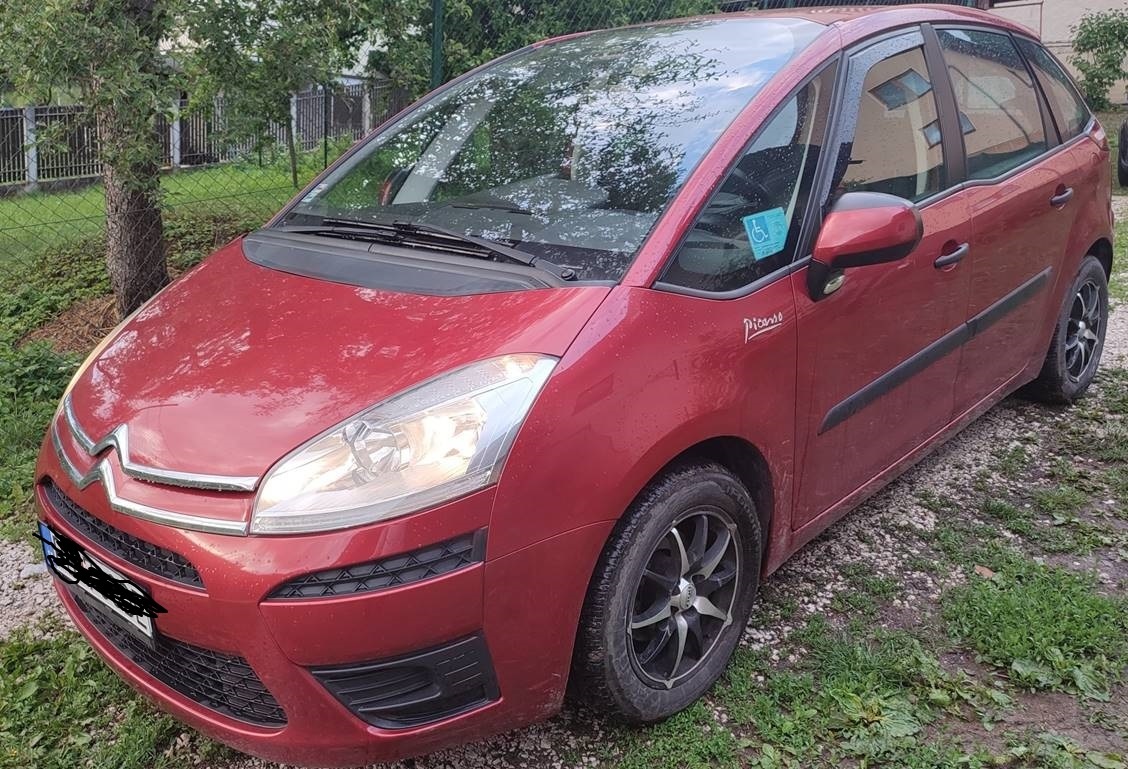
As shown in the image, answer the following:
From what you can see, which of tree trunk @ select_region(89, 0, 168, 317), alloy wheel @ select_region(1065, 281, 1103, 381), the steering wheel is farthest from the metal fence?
alloy wheel @ select_region(1065, 281, 1103, 381)

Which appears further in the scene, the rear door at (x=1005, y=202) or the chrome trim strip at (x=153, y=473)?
the rear door at (x=1005, y=202)

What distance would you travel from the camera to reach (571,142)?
280 cm

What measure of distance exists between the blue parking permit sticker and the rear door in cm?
99

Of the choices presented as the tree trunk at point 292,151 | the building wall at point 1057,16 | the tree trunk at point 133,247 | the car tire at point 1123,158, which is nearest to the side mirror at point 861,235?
the tree trunk at point 292,151

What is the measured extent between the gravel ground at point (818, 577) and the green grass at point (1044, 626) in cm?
14

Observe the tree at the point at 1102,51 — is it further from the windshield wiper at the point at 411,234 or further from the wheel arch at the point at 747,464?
the windshield wiper at the point at 411,234

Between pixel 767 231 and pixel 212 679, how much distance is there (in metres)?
1.74

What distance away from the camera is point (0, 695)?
8.32 ft

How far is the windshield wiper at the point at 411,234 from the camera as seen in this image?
2320mm

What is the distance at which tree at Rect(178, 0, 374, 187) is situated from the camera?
4012 millimetres

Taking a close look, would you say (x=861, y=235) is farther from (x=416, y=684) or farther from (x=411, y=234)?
(x=416, y=684)

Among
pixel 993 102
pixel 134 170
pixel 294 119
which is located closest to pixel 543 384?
pixel 993 102

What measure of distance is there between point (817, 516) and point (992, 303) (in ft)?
3.89

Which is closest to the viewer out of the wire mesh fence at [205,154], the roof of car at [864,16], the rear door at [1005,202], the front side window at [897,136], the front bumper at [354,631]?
the front bumper at [354,631]
